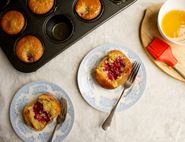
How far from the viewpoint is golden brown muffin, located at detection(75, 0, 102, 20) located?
1.09m

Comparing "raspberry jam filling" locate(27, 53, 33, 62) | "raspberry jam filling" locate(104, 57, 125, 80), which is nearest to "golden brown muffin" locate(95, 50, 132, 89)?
"raspberry jam filling" locate(104, 57, 125, 80)

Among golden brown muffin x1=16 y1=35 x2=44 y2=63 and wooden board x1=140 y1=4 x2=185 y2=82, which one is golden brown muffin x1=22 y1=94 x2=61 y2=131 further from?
wooden board x1=140 y1=4 x2=185 y2=82

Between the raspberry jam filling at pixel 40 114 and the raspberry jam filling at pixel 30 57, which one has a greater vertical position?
the raspberry jam filling at pixel 30 57

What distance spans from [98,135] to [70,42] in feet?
0.98

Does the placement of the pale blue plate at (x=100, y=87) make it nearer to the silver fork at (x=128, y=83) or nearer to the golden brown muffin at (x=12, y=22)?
the silver fork at (x=128, y=83)

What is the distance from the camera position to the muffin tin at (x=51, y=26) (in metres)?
1.07

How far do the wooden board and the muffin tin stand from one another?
0.29 ft

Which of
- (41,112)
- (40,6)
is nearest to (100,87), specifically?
(41,112)

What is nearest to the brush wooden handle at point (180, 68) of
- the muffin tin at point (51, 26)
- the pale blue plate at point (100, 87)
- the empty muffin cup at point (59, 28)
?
the pale blue plate at point (100, 87)

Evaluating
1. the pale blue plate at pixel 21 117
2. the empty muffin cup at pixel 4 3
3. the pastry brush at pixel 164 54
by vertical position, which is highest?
the empty muffin cup at pixel 4 3

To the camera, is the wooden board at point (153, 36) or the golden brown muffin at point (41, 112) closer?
the golden brown muffin at point (41, 112)

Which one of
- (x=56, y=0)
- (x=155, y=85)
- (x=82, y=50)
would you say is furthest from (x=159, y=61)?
(x=56, y=0)

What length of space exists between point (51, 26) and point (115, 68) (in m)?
0.25

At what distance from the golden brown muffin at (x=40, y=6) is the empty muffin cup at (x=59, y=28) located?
4 centimetres
